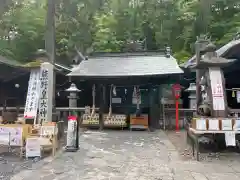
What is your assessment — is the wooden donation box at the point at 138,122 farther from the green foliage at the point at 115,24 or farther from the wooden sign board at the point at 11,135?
the wooden sign board at the point at 11,135

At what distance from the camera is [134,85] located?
16.9 m

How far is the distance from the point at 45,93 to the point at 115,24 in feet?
57.5

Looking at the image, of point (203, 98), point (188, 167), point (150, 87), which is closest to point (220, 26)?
point (150, 87)

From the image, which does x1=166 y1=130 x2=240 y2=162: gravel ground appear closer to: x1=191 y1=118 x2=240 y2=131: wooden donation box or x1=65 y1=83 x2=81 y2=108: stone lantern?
x1=191 y1=118 x2=240 y2=131: wooden donation box

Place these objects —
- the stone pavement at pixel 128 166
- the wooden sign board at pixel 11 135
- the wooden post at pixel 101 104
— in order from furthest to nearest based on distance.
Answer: the wooden post at pixel 101 104, the wooden sign board at pixel 11 135, the stone pavement at pixel 128 166

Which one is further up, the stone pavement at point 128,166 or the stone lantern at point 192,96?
the stone lantern at point 192,96

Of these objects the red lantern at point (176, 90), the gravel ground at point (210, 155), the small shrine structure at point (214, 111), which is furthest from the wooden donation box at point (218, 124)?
the red lantern at point (176, 90)

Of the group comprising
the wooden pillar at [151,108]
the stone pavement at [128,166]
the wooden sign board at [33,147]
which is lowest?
the stone pavement at [128,166]

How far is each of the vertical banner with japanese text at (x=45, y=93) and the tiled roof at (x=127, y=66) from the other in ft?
17.0

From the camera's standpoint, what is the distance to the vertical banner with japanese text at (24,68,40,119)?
10.5 m

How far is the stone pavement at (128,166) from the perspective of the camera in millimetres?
6910

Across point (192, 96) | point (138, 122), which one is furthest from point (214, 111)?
point (192, 96)

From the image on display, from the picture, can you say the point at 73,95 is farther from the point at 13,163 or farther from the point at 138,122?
the point at 13,163

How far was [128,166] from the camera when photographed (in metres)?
7.92
